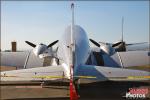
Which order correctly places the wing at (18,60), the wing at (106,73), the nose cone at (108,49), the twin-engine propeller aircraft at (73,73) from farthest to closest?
the nose cone at (108,49)
the wing at (18,60)
the wing at (106,73)
the twin-engine propeller aircraft at (73,73)

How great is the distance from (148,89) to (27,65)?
10492mm

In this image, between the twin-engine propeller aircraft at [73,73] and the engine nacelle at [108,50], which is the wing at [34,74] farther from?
the engine nacelle at [108,50]

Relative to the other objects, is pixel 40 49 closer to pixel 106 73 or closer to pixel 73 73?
pixel 106 73

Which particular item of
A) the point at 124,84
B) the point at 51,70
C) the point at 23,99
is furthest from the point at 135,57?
the point at 23,99

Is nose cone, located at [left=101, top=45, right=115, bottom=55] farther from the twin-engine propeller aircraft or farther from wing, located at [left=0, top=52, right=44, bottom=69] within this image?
the twin-engine propeller aircraft

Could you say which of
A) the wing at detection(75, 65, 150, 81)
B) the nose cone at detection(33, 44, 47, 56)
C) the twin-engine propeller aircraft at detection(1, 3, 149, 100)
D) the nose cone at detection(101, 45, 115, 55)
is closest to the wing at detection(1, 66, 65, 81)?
the twin-engine propeller aircraft at detection(1, 3, 149, 100)

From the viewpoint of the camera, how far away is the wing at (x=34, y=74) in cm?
1216

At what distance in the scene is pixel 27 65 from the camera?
2116cm

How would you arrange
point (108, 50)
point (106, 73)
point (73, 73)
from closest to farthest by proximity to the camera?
1. point (73, 73)
2. point (106, 73)
3. point (108, 50)

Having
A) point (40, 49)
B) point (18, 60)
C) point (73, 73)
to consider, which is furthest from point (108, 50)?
point (73, 73)

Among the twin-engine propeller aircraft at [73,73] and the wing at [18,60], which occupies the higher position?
the wing at [18,60]

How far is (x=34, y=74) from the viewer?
1279 cm

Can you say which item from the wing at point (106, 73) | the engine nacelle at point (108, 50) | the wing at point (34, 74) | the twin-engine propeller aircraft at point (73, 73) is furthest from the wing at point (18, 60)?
the wing at point (106, 73)

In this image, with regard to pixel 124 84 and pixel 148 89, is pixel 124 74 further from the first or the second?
pixel 124 84
